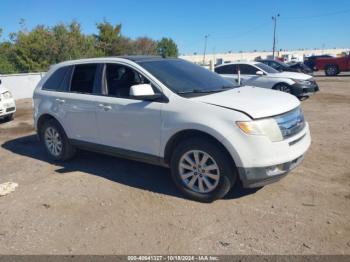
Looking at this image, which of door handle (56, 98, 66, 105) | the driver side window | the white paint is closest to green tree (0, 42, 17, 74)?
the white paint

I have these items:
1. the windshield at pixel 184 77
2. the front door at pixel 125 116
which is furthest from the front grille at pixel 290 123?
the front door at pixel 125 116

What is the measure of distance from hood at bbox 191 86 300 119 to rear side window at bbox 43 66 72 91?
8.68 ft

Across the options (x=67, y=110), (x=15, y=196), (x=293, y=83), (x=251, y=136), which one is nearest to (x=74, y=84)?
(x=67, y=110)

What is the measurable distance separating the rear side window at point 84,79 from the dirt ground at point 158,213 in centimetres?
128

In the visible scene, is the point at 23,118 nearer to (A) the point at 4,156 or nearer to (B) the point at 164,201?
(A) the point at 4,156

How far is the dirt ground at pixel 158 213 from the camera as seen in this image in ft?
11.2

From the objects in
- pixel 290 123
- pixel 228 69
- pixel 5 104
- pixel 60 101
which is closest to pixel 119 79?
pixel 60 101

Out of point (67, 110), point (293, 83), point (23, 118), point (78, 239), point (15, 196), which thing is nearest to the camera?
point (78, 239)

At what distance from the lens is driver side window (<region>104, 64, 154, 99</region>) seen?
4.99m

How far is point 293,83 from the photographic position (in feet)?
39.4

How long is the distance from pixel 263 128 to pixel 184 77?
1.52 metres

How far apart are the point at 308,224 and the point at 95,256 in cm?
218

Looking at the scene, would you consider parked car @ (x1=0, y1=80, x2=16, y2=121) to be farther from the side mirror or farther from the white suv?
the side mirror

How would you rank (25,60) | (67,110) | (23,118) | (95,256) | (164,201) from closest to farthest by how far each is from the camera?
1. (95,256)
2. (164,201)
3. (67,110)
4. (23,118)
5. (25,60)
